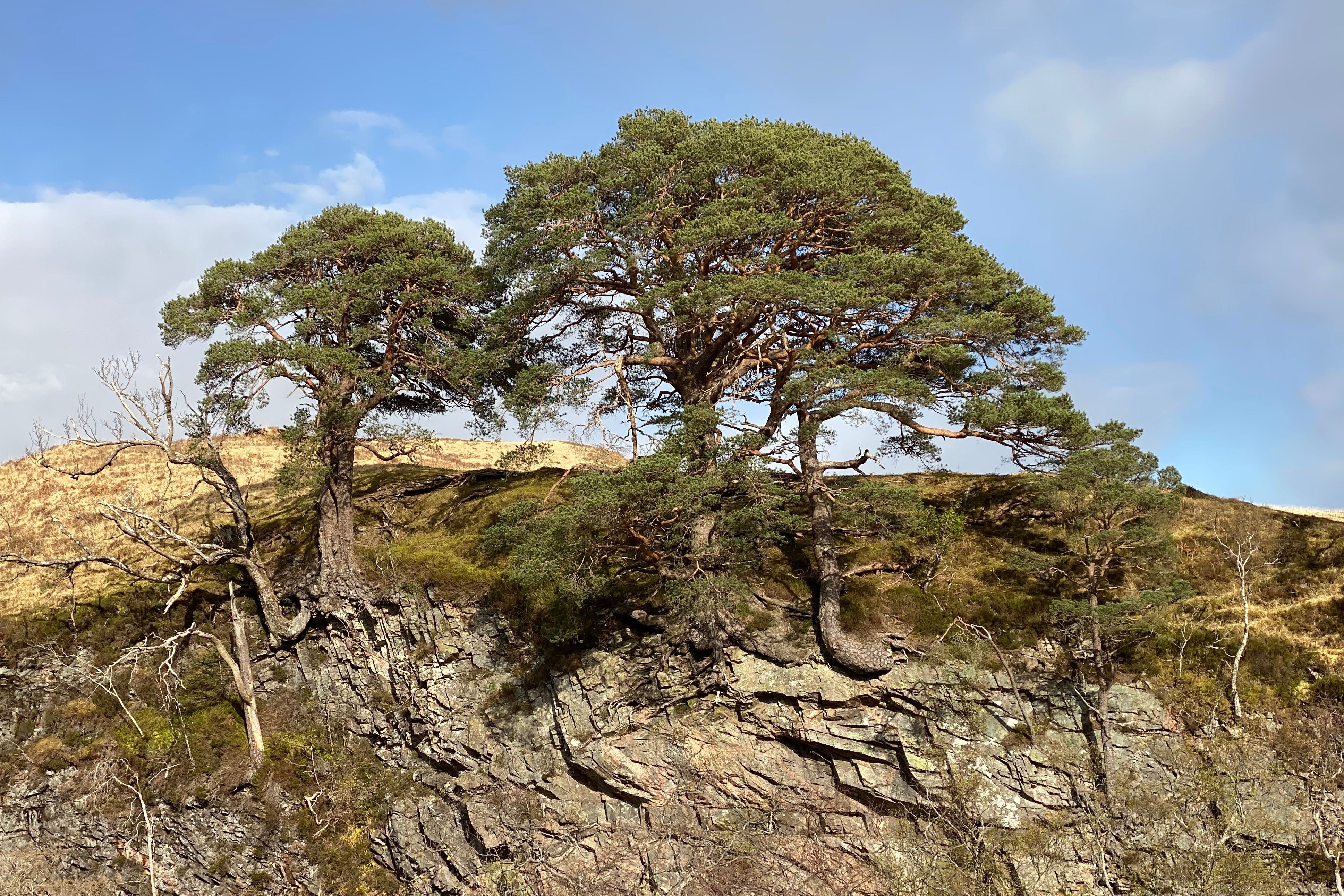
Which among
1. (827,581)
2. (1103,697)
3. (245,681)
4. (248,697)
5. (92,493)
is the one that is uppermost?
(827,581)

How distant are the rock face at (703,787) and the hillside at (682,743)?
0.21 feet

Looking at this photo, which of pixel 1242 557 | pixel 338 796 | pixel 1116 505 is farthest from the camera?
pixel 1242 557

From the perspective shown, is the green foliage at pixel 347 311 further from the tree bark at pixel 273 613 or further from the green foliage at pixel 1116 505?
the green foliage at pixel 1116 505

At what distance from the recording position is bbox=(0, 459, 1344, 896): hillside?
62.1 ft

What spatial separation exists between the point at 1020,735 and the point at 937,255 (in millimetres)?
12133

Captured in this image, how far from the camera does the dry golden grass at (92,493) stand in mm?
28906

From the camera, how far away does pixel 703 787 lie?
20703mm

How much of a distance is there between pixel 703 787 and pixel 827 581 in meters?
5.90

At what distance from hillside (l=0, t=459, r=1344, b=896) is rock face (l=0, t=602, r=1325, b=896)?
0.21ft

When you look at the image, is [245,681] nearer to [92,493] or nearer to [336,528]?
[336,528]

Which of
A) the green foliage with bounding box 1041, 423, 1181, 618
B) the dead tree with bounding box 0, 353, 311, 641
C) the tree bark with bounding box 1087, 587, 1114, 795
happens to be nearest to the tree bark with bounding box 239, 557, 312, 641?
the dead tree with bounding box 0, 353, 311, 641

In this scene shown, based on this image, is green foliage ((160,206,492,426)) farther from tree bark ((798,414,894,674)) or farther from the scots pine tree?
tree bark ((798,414,894,674))

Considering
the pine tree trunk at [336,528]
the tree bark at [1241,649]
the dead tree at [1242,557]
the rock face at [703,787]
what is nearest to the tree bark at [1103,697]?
the rock face at [703,787]

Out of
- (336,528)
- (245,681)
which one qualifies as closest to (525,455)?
(336,528)
